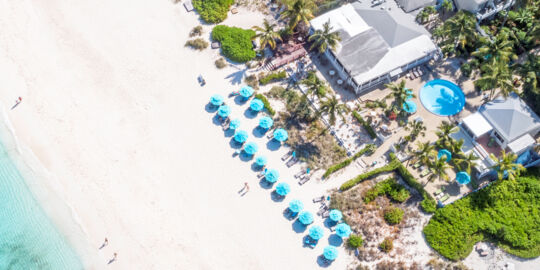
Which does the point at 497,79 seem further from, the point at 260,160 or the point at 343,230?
the point at 260,160

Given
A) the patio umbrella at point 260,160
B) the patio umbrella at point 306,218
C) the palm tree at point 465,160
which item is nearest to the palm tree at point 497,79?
the palm tree at point 465,160

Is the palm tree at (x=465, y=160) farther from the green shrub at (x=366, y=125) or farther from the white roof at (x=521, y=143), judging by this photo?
the green shrub at (x=366, y=125)

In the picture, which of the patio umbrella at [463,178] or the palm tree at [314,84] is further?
the palm tree at [314,84]

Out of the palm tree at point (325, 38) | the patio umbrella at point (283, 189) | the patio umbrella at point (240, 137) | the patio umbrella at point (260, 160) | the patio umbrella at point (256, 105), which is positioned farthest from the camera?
the palm tree at point (325, 38)

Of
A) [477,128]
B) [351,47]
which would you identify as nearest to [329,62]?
[351,47]

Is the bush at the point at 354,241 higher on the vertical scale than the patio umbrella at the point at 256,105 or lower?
lower

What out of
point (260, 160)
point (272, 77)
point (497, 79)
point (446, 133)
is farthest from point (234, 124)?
point (497, 79)

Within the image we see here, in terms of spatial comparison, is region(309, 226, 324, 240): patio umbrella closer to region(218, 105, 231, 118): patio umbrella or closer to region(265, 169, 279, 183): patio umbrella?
region(265, 169, 279, 183): patio umbrella

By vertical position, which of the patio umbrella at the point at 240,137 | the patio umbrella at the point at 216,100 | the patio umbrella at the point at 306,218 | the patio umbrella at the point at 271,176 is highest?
the patio umbrella at the point at 216,100

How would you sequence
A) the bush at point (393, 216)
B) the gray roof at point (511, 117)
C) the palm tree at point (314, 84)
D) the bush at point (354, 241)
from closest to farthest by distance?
the bush at point (354, 241)
the bush at point (393, 216)
the gray roof at point (511, 117)
the palm tree at point (314, 84)

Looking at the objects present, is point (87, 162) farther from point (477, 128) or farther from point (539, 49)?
point (539, 49)
